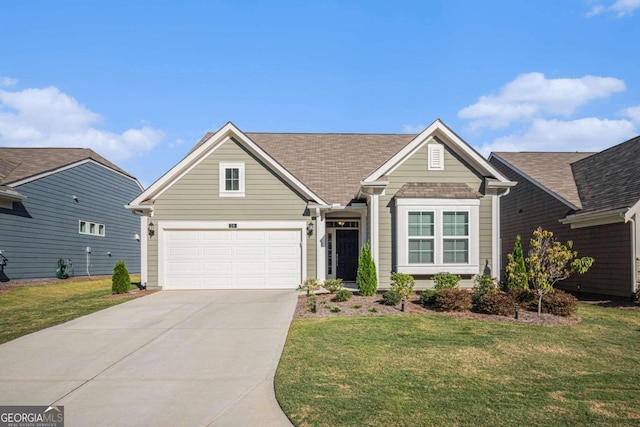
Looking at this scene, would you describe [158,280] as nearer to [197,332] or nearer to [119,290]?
[119,290]

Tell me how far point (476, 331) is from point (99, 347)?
731cm

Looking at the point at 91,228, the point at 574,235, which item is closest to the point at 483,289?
the point at 574,235

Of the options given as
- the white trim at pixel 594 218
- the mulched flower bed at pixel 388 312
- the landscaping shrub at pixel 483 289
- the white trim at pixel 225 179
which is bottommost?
the mulched flower bed at pixel 388 312

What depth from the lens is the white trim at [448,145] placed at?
52.9ft

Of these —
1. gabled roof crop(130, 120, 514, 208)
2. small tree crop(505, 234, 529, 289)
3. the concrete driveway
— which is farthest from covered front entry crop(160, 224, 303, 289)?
small tree crop(505, 234, 529, 289)

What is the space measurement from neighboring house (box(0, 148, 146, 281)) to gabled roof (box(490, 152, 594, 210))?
20.0 m

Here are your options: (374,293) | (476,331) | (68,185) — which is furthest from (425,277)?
(68,185)

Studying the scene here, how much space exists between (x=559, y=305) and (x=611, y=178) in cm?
777

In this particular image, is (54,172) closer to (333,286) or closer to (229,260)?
(229,260)

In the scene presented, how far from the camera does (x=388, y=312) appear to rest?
1245 cm

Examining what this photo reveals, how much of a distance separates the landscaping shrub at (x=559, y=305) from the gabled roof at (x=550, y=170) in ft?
21.5

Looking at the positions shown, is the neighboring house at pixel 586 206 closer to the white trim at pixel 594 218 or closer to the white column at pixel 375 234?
the white trim at pixel 594 218

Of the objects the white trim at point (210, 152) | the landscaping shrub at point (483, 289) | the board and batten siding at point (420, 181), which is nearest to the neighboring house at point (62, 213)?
the white trim at point (210, 152)

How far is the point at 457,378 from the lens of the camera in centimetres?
728
